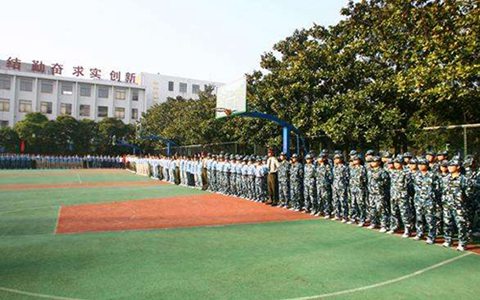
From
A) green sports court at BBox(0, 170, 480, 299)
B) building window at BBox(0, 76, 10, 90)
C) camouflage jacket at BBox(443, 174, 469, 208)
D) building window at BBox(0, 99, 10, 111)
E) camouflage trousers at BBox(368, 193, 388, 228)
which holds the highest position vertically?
building window at BBox(0, 76, 10, 90)

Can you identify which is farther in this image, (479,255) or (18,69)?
(18,69)

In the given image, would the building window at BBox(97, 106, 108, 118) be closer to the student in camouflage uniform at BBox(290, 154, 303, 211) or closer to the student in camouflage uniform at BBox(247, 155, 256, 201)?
the student in camouflage uniform at BBox(247, 155, 256, 201)

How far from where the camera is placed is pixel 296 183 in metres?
12.0

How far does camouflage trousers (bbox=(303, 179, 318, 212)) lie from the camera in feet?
36.6

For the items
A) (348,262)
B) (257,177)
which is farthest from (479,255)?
(257,177)

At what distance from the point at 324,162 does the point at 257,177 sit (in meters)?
3.96

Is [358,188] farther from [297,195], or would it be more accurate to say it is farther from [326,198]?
[297,195]

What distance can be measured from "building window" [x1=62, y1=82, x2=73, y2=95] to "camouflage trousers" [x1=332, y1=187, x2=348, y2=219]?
2062 inches

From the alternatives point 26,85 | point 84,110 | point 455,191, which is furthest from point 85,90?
point 455,191

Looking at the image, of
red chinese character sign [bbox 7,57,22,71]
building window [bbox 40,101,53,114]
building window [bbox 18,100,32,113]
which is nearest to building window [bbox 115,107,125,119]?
building window [bbox 40,101,53,114]

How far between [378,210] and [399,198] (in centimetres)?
75

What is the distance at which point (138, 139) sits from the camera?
144 feet

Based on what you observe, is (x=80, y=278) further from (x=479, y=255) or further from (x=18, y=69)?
(x=18, y=69)

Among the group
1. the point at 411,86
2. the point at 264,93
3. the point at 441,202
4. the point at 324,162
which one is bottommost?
the point at 441,202
